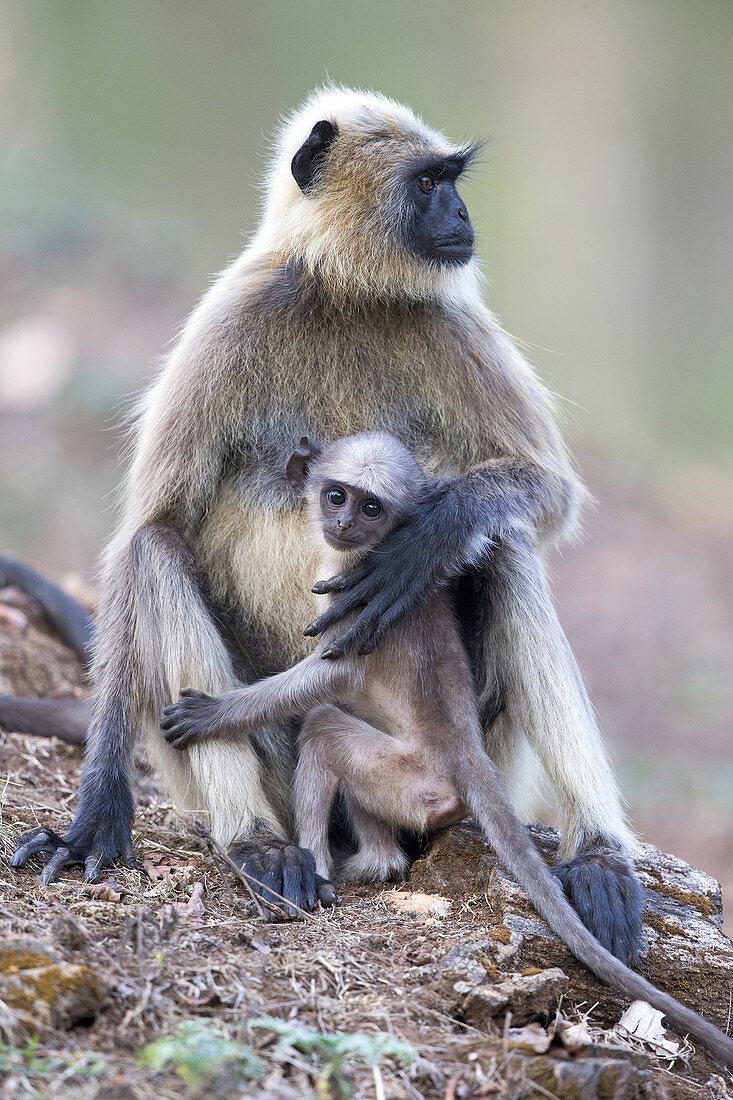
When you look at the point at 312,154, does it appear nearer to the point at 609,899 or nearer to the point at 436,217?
the point at 436,217

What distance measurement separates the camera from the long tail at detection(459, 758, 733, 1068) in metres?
2.55

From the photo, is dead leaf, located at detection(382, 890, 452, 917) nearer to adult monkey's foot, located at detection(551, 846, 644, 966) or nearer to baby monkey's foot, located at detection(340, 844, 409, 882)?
baby monkey's foot, located at detection(340, 844, 409, 882)

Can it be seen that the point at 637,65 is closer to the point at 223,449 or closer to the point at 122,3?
the point at 122,3

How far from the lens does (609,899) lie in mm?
2906

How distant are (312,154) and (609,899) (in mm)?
2391

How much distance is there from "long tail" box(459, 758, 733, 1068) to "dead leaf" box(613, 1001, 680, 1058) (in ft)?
0.13

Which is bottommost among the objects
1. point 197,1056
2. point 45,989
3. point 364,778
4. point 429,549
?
point 45,989

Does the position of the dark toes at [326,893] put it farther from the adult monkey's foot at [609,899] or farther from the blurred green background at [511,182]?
the blurred green background at [511,182]

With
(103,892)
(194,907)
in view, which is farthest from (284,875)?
(103,892)

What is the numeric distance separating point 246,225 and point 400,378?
11541mm

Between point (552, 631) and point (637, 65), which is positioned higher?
point (637, 65)

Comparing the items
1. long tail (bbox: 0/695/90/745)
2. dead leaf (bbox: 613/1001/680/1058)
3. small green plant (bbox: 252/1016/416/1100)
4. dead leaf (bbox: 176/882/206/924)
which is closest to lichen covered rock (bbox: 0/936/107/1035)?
small green plant (bbox: 252/1016/416/1100)

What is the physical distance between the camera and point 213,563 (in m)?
3.54

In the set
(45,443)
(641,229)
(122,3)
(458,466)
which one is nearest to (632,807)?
(458,466)
